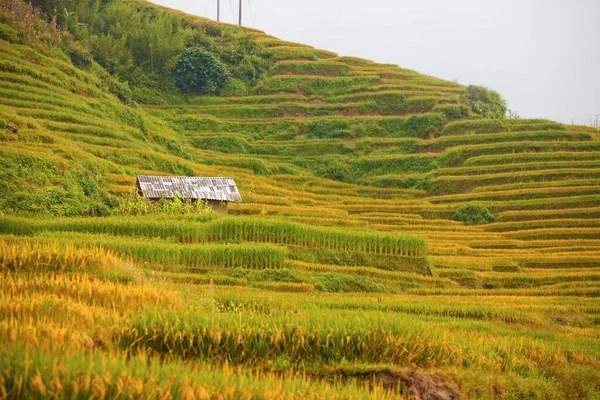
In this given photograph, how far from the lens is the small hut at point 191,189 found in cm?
2409

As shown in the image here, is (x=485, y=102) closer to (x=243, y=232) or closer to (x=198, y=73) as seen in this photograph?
(x=198, y=73)

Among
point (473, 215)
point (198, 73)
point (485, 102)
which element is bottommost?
point (473, 215)

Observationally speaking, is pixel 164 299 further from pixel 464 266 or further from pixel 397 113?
pixel 397 113

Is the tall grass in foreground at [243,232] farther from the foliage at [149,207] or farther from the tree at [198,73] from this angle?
the tree at [198,73]

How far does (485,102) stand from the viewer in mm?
44344

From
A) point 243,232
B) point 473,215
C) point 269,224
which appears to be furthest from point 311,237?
point 473,215

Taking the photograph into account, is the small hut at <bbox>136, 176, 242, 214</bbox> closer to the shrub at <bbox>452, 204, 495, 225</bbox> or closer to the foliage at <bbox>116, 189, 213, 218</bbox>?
the foliage at <bbox>116, 189, 213, 218</bbox>

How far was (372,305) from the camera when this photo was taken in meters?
14.0

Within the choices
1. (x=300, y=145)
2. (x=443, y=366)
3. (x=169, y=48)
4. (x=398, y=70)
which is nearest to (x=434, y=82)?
(x=398, y=70)

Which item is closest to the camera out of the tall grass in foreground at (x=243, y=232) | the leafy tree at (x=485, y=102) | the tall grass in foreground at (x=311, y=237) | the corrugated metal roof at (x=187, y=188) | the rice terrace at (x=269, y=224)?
the rice terrace at (x=269, y=224)

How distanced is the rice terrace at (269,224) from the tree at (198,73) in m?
0.13

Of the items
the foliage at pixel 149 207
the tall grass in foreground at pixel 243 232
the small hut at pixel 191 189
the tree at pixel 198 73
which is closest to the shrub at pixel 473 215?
the small hut at pixel 191 189

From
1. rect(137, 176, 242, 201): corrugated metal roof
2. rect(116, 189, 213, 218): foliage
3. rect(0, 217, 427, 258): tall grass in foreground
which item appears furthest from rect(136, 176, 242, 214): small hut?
rect(0, 217, 427, 258): tall grass in foreground

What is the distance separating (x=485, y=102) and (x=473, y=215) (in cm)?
1478
